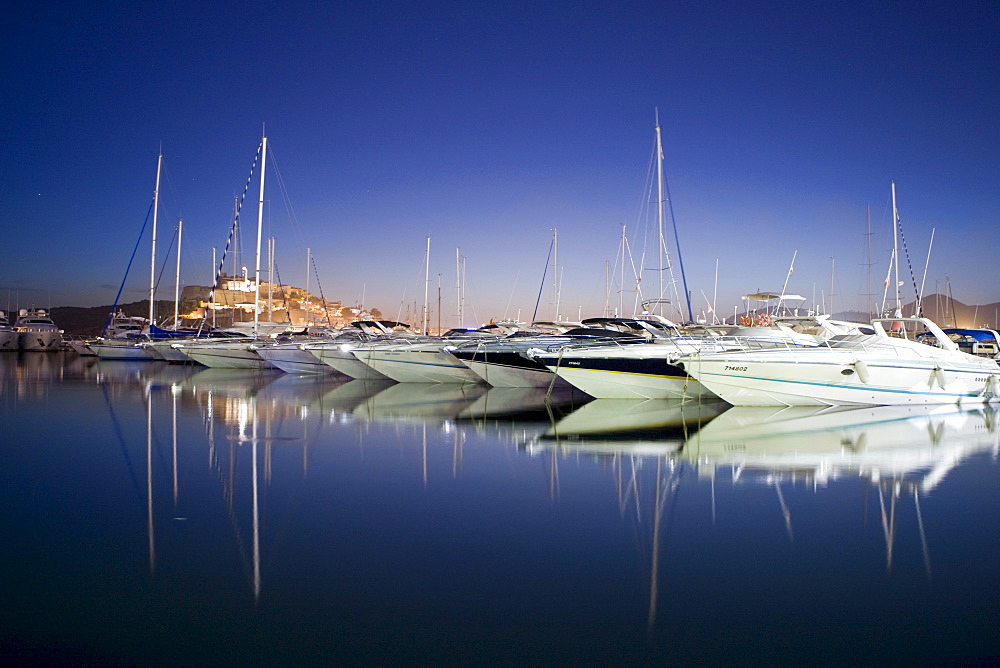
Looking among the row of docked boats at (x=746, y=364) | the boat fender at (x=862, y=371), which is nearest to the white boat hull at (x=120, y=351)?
the row of docked boats at (x=746, y=364)

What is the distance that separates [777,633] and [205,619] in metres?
3.12

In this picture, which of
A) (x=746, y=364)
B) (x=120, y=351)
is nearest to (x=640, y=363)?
(x=746, y=364)

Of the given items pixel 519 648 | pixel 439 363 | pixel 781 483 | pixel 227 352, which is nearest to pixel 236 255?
pixel 227 352

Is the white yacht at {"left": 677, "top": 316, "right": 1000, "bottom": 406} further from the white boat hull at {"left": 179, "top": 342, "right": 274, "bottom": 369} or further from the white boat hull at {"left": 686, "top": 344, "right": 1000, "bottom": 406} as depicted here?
the white boat hull at {"left": 179, "top": 342, "right": 274, "bottom": 369}

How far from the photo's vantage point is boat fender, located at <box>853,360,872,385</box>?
14.0 meters

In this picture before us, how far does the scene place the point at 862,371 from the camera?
1405 cm

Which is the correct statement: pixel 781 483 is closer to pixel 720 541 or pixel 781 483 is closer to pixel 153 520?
pixel 720 541

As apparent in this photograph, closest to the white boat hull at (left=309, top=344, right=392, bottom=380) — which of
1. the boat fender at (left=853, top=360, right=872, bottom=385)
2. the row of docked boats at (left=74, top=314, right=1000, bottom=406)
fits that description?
the row of docked boats at (left=74, top=314, right=1000, bottom=406)

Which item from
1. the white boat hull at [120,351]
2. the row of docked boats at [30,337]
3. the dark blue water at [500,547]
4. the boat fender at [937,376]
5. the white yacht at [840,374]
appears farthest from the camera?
the row of docked boats at [30,337]

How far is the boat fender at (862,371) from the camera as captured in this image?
1402cm

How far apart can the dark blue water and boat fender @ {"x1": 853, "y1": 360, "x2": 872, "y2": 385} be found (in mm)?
2617

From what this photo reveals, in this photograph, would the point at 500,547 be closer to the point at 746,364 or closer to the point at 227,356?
the point at 746,364

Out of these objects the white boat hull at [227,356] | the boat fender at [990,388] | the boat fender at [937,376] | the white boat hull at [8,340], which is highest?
the boat fender at [937,376]

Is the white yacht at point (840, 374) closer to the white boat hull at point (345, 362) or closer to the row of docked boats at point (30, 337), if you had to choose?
the white boat hull at point (345, 362)
